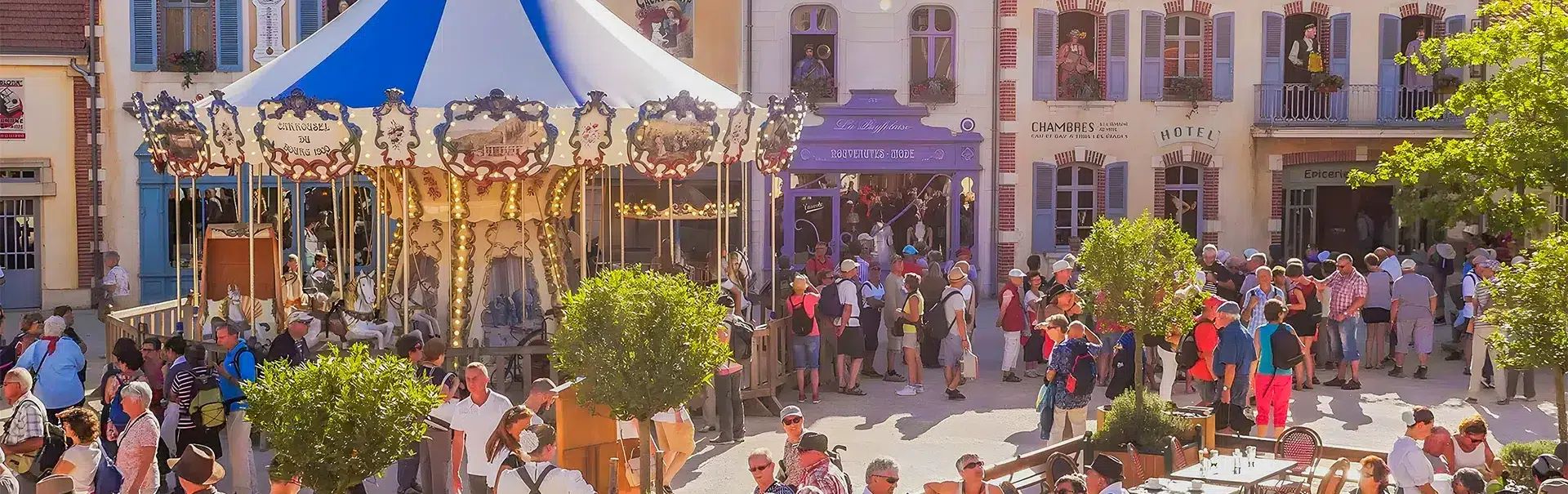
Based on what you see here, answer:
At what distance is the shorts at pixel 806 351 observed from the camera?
1606 centimetres

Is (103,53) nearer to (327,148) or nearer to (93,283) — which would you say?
(93,283)

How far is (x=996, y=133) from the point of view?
26.3m

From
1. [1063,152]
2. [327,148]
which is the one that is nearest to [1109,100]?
[1063,152]

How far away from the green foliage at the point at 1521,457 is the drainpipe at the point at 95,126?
20.4m

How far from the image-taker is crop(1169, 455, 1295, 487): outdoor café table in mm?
10977

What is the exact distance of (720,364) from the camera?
1094 centimetres

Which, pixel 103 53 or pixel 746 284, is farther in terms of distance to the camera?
pixel 103 53

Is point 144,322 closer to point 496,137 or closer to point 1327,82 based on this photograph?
point 496,137

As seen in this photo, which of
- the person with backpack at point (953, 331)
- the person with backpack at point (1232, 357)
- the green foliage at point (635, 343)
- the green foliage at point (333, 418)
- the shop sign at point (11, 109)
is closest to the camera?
the green foliage at point (333, 418)

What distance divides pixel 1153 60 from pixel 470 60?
1417 cm

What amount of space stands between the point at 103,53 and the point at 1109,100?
48.9 feet

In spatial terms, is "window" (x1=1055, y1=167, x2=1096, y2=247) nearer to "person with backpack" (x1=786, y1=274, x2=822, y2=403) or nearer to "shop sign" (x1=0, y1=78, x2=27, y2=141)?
"person with backpack" (x1=786, y1=274, x2=822, y2=403)

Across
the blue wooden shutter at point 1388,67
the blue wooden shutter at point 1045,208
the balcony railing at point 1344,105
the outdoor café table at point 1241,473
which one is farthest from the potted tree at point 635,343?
the blue wooden shutter at point 1388,67

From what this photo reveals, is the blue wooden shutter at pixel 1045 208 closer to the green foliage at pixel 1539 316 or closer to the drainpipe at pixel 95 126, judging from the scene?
the drainpipe at pixel 95 126
